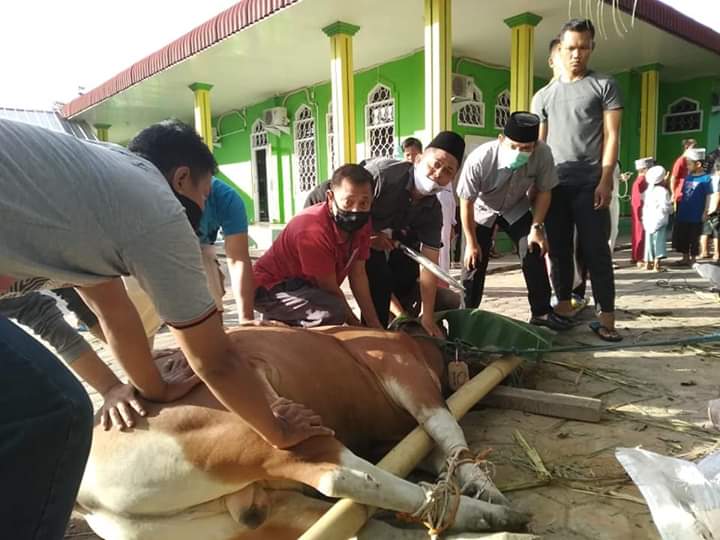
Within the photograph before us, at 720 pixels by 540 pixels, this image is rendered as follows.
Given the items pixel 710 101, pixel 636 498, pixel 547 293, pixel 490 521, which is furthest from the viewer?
pixel 710 101

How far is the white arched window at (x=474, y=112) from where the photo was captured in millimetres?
9695

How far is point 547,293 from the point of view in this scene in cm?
426

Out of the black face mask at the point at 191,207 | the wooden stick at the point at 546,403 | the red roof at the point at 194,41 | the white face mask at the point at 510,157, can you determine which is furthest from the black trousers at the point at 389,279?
the red roof at the point at 194,41

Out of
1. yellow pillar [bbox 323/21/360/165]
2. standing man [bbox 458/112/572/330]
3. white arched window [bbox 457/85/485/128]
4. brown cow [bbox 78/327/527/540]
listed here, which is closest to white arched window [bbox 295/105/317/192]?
white arched window [bbox 457/85/485/128]

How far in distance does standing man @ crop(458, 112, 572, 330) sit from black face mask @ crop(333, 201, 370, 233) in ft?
4.01

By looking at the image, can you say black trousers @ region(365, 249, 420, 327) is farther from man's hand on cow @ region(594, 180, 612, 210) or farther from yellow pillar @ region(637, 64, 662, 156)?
yellow pillar @ region(637, 64, 662, 156)

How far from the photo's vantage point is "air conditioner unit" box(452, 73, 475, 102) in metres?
9.41

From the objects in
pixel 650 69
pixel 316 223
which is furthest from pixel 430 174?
pixel 650 69

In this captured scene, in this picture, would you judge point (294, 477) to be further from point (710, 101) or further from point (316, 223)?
point (710, 101)

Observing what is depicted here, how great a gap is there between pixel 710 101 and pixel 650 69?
1.92 metres

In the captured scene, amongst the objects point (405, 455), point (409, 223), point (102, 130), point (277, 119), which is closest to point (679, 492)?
point (405, 455)

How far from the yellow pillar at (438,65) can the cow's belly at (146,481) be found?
5.57m

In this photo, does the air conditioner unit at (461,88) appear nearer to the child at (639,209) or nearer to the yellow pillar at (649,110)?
the child at (639,209)

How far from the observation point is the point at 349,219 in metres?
2.92
